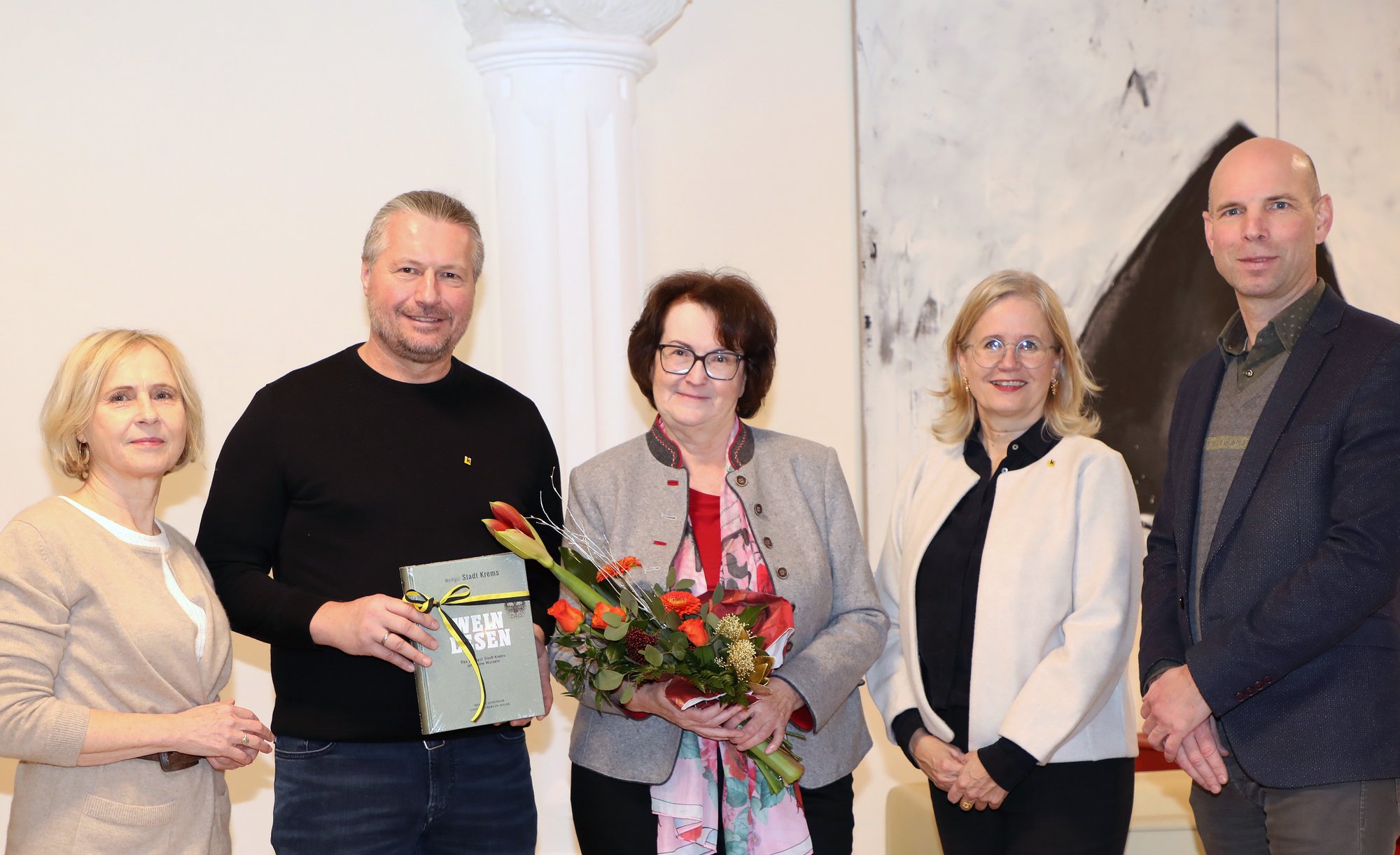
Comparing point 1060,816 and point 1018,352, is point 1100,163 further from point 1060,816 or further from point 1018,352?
point 1060,816

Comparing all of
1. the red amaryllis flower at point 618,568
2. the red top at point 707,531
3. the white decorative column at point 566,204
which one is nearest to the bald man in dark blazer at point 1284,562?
the red top at point 707,531

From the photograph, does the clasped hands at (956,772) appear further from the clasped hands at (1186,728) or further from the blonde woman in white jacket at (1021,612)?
the clasped hands at (1186,728)

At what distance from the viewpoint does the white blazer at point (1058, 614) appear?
2414mm

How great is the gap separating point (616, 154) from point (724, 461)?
67.5 inches

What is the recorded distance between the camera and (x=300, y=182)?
12.7ft

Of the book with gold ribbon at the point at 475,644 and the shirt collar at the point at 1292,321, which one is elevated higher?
the shirt collar at the point at 1292,321

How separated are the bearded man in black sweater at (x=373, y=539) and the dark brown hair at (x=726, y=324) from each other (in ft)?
1.18

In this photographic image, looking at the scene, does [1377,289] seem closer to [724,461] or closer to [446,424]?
[724,461]

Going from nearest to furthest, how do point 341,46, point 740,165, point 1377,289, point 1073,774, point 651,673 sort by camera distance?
1. point 651,673
2. point 1073,774
3. point 341,46
4. point 740,165
5. point 1377,289

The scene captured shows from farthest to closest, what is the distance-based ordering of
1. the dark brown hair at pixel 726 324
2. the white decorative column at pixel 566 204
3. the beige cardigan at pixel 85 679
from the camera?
the white decorative column at pixel 566 204 → the dark brown hair at pixel 726 324 → the beige cardigan at pixel 85 679

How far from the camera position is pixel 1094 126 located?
443 centimetres

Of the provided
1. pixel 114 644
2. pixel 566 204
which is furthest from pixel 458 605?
pixel 566 204

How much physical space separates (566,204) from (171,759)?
2.23 metres

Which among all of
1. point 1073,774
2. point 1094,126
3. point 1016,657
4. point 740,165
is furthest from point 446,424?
point 1094,126
